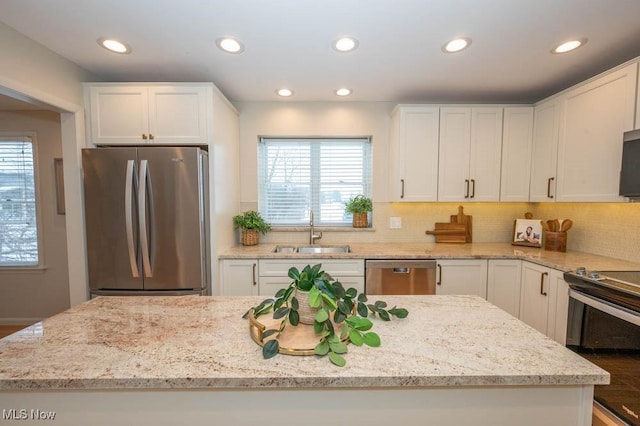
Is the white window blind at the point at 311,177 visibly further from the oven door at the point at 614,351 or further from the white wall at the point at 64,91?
the oven door at the point at 614,351

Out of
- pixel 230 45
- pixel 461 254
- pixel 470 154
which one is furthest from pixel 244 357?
pixel 470 154

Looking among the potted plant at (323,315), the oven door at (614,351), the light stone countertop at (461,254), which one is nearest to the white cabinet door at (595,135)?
the light stone countertop at (461,254)

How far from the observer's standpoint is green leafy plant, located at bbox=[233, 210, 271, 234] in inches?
110

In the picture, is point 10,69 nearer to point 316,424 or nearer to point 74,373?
point 74,373

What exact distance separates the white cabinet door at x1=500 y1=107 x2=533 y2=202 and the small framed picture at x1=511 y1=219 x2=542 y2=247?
0.28 meters

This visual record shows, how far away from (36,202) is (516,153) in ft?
17.3

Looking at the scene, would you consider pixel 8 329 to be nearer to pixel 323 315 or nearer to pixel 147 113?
pixel 147 113

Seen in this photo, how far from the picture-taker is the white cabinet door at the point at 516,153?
2635mm

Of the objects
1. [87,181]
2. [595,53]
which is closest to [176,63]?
[87,181]

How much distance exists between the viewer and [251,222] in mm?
2791

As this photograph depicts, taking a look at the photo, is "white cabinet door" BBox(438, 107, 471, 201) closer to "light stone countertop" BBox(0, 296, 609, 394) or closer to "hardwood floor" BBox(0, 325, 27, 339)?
"light stone countertop" BBox(0, 296, 609, 394)

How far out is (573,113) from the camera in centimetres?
220

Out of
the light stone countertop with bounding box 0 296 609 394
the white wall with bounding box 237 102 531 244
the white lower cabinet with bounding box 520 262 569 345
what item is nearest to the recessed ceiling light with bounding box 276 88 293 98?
the white wall with bounding box 237 102 531 244

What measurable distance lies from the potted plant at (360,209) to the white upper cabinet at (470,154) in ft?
2.47
